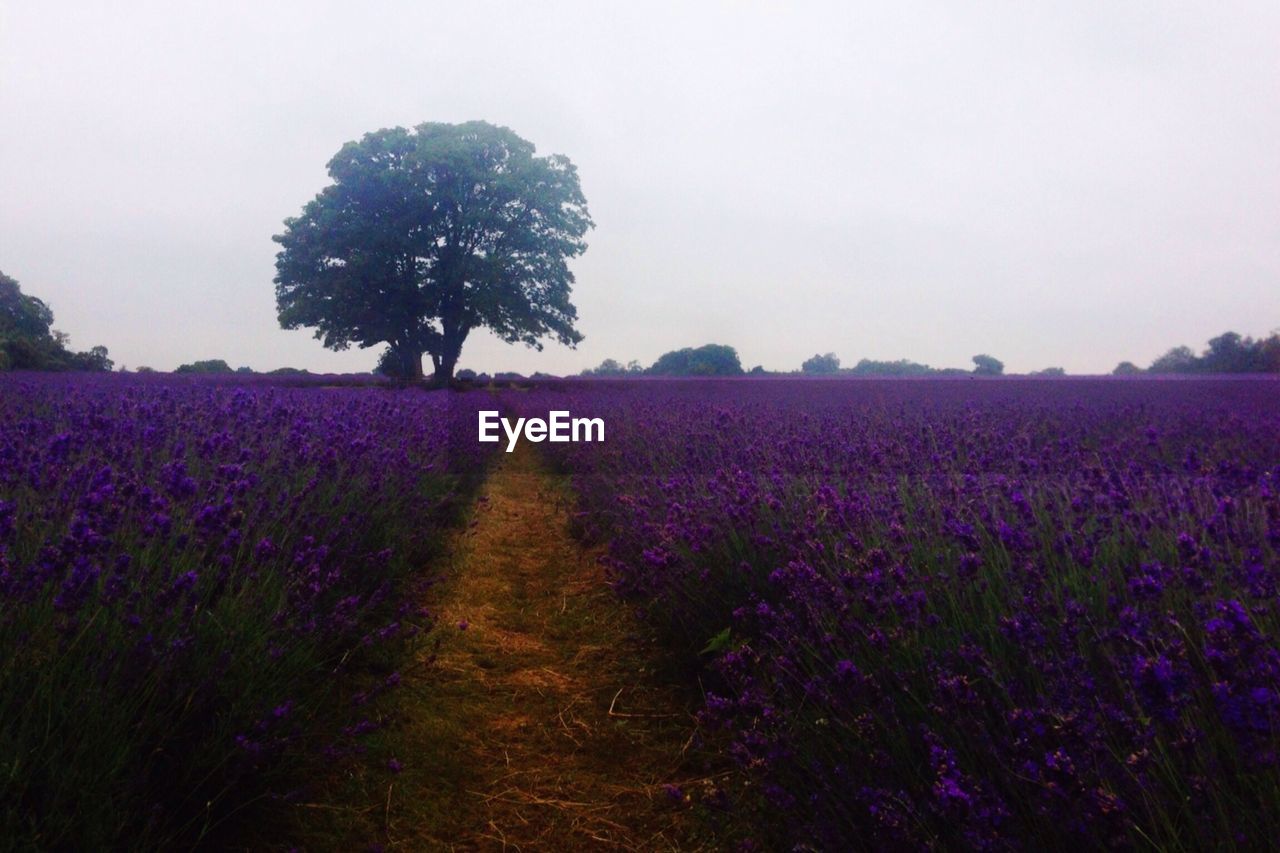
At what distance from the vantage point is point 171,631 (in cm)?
214

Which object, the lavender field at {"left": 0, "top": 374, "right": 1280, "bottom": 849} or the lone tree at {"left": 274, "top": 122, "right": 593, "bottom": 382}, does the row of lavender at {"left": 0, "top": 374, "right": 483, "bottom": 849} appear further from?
the lone tree at {"left": 274, "top": 122, "right": 593, "bottom": 382}

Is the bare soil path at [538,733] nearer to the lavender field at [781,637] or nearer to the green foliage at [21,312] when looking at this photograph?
the lavender field at [781,637]

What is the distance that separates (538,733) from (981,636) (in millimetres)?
1640

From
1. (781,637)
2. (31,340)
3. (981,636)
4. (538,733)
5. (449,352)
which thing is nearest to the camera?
(981,636)

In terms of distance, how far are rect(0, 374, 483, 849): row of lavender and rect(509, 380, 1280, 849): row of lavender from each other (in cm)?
123

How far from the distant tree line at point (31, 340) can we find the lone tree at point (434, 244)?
5.13 metres

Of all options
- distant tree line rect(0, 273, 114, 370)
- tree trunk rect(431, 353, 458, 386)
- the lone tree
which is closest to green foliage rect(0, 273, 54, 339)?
distant tree line rect(0, 273, 114, 370)

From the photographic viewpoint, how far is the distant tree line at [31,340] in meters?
19.2

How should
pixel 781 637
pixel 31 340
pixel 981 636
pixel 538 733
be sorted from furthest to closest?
pixel 31 340 → pixel 538 733 → pixel 781 637 → pixel 981 636

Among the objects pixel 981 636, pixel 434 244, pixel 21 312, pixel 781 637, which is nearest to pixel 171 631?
pixel 781 637

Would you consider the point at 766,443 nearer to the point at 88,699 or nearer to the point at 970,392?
the point at 88,699

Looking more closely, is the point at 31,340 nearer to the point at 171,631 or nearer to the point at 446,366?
the point at 446,366

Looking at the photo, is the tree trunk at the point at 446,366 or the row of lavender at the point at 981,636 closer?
the row of lavender at the point at 981,636

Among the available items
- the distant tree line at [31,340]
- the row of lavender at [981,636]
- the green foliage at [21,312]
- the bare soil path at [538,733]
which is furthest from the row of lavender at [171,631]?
the green foliage at [21,312]
